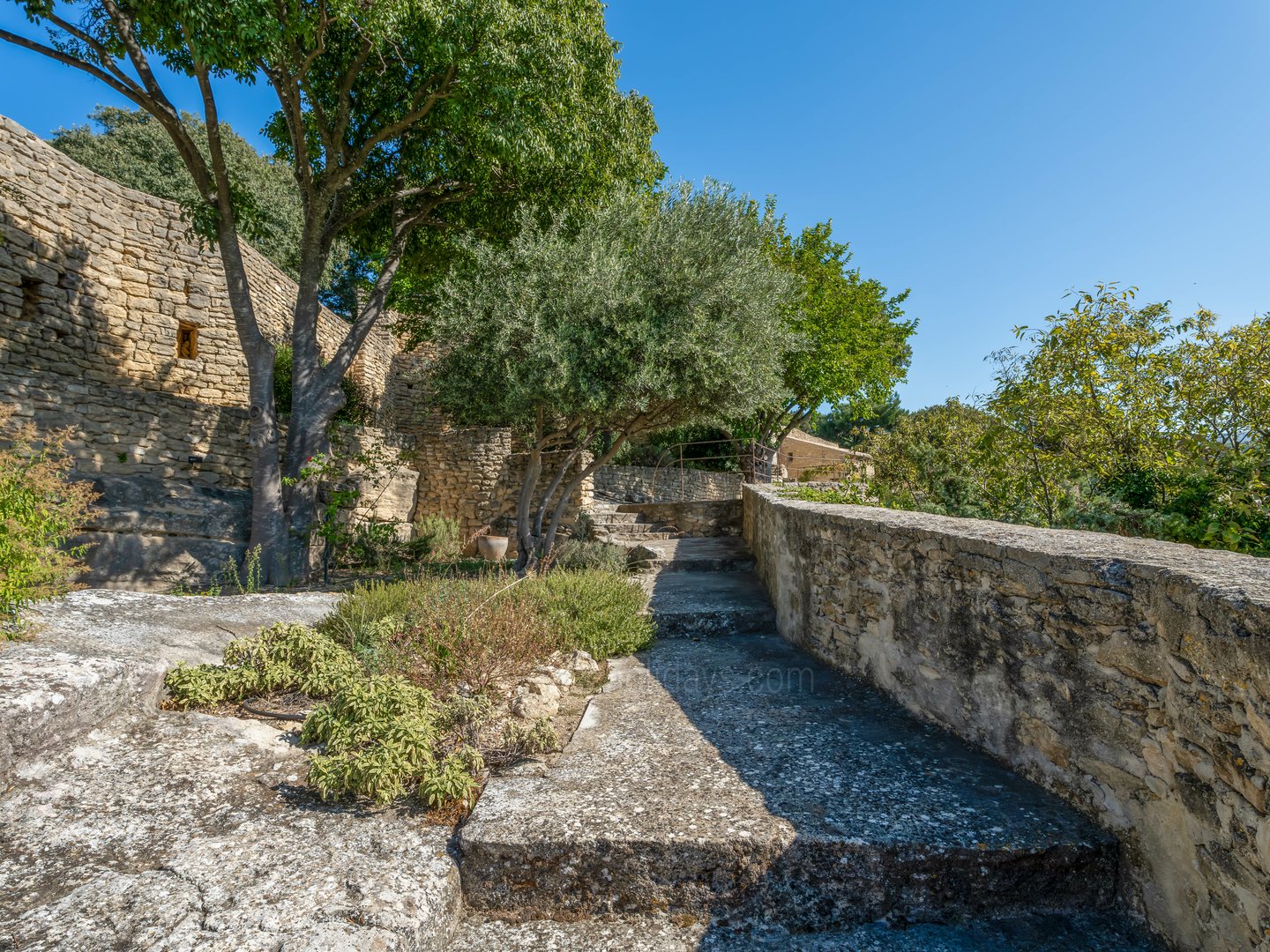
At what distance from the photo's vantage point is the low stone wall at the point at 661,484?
17625 mm

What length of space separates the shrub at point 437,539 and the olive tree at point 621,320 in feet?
12.3

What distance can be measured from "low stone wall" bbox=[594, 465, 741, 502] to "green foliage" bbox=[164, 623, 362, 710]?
Answer: 43.8ft

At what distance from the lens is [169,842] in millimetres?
2232

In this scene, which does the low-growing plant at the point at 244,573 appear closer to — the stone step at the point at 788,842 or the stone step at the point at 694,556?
the stone step at the point at 694,556

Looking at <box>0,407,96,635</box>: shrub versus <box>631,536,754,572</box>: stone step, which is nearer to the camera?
<box>0,407,96,635</box>: shrub

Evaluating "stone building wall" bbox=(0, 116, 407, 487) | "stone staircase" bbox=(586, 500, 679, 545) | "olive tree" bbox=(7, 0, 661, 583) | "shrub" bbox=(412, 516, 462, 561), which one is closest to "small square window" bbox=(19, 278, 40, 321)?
"stone building wall" bbox=(0, 116, 407, 487)

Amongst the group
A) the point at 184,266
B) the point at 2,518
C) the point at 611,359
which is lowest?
the point at 2,518

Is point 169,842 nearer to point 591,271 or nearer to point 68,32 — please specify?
point 591,271

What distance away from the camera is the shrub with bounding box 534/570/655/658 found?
4871mm

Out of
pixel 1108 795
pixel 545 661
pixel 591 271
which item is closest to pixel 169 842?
pixel 545 661

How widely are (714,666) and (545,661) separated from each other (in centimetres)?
127

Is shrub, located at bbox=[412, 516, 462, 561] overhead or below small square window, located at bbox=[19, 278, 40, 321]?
below

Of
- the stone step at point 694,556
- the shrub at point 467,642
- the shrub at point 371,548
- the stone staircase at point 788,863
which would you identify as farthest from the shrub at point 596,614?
the shrub at point 371,548

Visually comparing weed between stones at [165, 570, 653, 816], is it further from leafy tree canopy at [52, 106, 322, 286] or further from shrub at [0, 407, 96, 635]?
leafy tree canopy at [52, 106, 322, 286]
